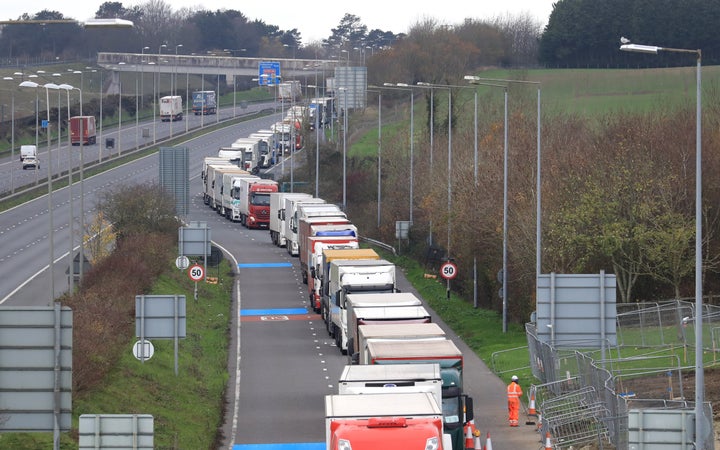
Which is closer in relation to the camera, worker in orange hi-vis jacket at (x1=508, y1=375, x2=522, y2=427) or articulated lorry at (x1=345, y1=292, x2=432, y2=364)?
worker in orange hi-vis jacket at (x1=508, y1=375, x2=522, y2=427)

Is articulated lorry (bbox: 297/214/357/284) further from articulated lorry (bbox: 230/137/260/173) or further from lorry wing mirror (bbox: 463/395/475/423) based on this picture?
articulated lorry (bbox: 230/137/260/173)

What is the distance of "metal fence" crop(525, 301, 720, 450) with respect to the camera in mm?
28141

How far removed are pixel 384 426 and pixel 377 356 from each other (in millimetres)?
8612

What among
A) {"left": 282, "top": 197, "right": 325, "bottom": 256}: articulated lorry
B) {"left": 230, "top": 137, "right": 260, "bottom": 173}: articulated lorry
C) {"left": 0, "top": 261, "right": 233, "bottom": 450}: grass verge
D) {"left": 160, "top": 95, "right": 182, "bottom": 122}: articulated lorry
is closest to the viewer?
{"left": 0, "top": 261, "right": 233, "bottom": 450}: grass verge

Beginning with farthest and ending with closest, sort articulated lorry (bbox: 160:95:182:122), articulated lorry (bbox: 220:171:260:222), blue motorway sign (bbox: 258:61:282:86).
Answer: blue motorway sign (bbox: 258:61:282:86) → articulated lorry (bbox: 160:95:182:122) → articulated lorry (bbox: 220:171:260:222)

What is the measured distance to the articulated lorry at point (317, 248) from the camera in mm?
54281

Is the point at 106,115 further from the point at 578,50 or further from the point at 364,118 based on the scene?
the point at 578,50

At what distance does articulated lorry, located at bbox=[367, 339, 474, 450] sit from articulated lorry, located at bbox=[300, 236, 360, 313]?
22.6 metres

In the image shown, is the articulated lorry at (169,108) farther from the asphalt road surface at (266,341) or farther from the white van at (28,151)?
the asphalt road surface at (266,341)

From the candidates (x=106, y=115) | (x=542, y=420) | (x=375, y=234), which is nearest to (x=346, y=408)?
(x=542, y=420)

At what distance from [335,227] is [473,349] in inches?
522

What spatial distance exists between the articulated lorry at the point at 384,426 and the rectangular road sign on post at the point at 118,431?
9.98ft

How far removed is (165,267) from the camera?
59.1 metres

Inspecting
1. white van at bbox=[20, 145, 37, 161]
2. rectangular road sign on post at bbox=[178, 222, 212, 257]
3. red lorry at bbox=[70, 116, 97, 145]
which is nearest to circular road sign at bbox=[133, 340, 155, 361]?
rectangular road sign on post at bbox=[178, 222, 212, 257]
